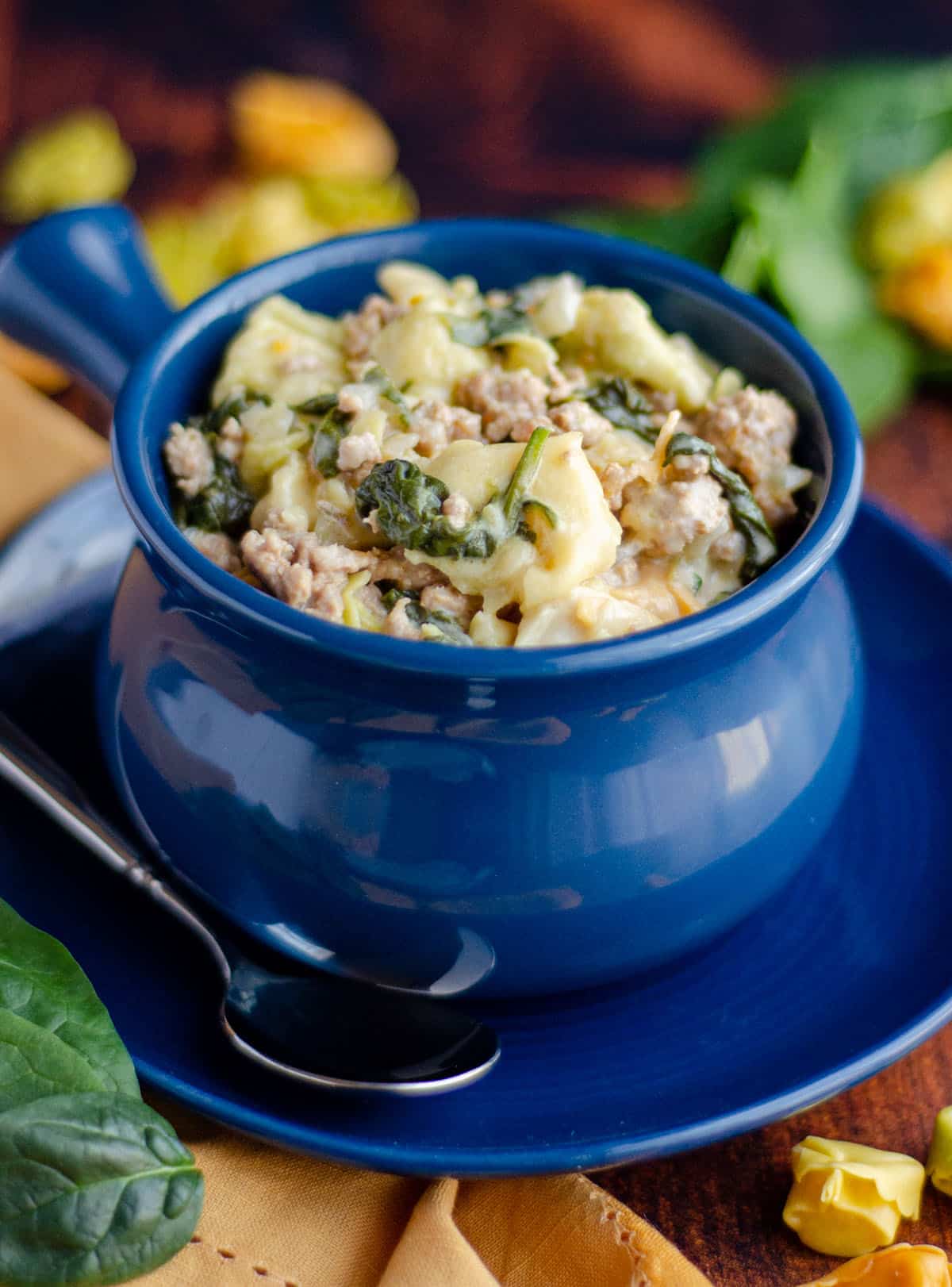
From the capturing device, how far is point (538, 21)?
477cm

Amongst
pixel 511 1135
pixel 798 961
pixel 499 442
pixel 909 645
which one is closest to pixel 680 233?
pixel 909 645

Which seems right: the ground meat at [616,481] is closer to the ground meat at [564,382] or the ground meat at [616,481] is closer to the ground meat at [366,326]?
the ground meat at [564,382]

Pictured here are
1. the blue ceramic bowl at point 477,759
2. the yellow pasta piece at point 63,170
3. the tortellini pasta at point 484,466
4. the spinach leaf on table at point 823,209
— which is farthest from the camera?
the yellow pasta piece at point 63,170

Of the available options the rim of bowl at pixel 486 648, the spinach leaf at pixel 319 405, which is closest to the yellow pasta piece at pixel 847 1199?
the rim of bowl at pixel 486 648

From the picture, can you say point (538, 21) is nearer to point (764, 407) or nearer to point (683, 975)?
point (764, 407)

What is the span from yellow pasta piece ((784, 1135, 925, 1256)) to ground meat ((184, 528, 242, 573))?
991 mm

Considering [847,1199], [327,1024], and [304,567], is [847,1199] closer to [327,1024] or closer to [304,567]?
[327,1024]

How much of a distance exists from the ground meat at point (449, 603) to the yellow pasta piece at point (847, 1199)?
2.50 ft

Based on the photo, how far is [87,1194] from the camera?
1497 mm

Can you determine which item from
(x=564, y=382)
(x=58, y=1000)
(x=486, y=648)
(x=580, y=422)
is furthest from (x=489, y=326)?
(x=58, y=1000)

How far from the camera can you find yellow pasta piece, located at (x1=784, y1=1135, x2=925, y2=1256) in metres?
1.69

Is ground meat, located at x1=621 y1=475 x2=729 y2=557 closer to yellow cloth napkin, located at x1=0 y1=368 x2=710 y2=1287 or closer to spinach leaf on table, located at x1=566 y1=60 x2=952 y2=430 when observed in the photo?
yellow cloth napkin, located at x1=0 y1=368 x2=710 y2=1287

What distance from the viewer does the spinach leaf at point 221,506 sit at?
72.6 inches

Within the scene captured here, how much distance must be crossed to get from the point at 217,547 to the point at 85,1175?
0.73 m
